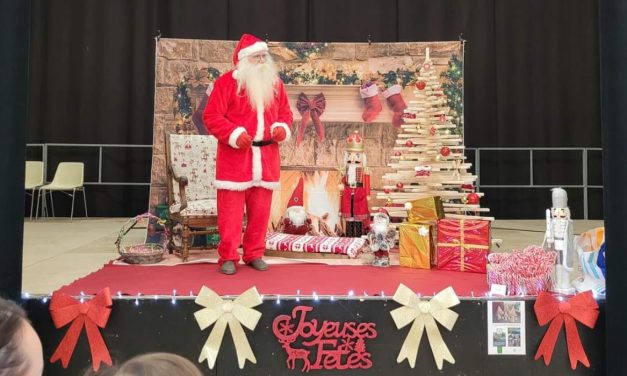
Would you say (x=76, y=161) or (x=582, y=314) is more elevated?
(x=76, y=161)

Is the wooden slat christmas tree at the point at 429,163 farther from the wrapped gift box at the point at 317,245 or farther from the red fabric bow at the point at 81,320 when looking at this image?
the red fabric bow at the point at 81,320

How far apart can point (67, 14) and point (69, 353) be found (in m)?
7.01

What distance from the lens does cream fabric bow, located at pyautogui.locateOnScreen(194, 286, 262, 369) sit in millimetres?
2031

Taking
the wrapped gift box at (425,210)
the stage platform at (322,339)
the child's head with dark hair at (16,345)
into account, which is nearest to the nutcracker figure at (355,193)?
the wrapped gift box at (425,210)

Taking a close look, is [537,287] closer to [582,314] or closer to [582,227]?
[582,314]

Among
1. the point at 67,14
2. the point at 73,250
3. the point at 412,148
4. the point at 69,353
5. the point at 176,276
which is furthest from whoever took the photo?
the point at 67,14

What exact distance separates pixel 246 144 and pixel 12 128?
1.43 meters

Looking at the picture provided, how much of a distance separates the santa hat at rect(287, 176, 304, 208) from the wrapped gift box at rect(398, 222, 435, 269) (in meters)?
1.82

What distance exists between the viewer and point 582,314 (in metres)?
2.04

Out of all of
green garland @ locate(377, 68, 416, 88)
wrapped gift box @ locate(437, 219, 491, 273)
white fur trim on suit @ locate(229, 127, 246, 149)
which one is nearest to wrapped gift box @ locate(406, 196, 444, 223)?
wrapped gift box @ locate(437, 219, 491, 273)

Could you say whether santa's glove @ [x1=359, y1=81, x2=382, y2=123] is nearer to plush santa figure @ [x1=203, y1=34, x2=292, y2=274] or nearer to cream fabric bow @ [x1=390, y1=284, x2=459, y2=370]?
plush santa figure @ [x1=203, y1=34, x2=292, y2=274]

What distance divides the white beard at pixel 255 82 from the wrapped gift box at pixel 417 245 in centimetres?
125

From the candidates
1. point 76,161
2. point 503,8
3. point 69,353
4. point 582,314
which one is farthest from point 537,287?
point 76,161

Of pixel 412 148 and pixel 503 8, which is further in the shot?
pixel 503 8
